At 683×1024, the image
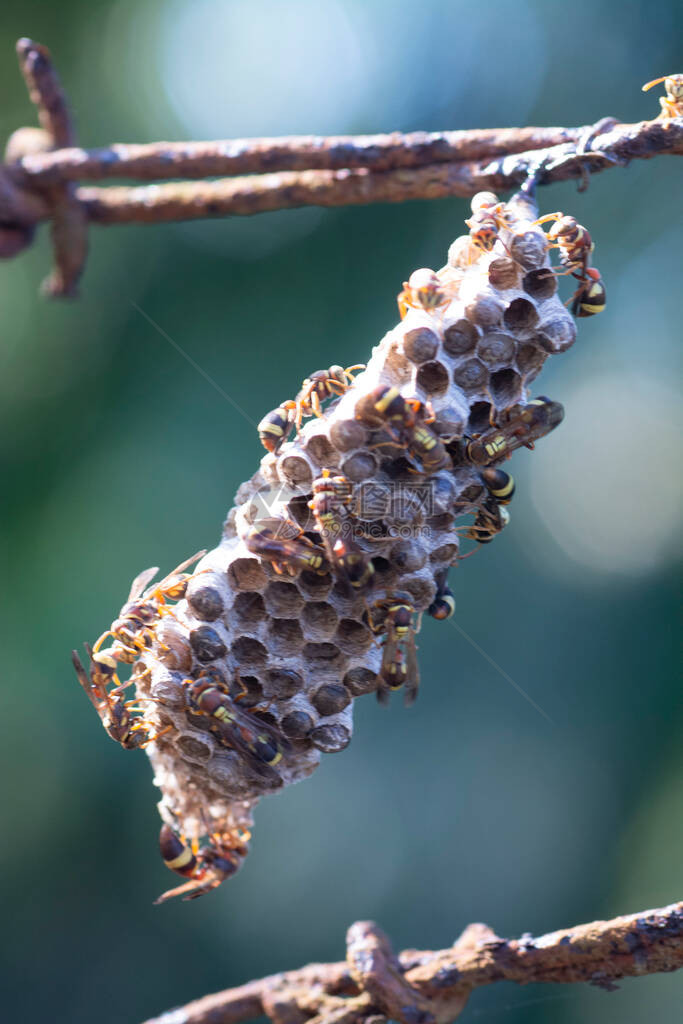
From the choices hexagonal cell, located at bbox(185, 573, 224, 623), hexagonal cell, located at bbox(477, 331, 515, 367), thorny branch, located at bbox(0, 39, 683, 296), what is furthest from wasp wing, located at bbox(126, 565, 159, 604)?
hexagonal cell, located at bbox(477, 331, 515, 367)

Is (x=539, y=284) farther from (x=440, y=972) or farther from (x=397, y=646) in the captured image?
(x=440, y=972)

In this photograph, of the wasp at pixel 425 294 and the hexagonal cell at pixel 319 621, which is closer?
the wasp at pixel 425 294

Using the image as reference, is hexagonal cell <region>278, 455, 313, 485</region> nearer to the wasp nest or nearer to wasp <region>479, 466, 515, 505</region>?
the wasp nest

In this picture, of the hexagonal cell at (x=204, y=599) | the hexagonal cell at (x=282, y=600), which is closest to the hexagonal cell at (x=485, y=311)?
the hexagonal cell at (x=282, y=600)

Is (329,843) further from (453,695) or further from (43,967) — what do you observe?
(43,967)

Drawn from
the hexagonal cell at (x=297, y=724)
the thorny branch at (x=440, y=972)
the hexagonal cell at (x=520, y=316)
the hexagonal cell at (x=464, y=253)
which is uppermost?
the hexagonal cell at (x=464, y=253)

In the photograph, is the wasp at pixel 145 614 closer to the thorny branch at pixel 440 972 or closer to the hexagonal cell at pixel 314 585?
the hexagonal cell at pixel 314 585
